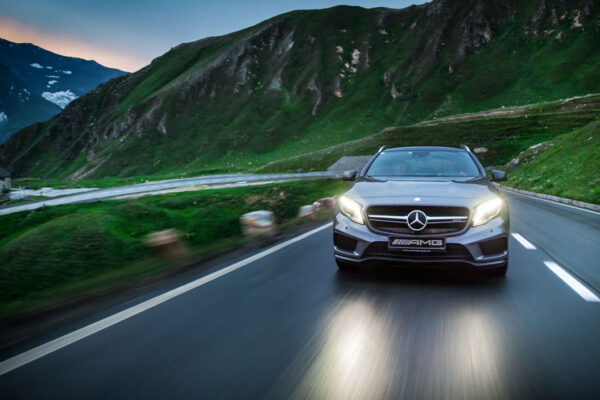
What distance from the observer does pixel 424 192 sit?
520cm

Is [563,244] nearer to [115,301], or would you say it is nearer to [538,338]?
[538,338]

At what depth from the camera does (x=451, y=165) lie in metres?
6.57

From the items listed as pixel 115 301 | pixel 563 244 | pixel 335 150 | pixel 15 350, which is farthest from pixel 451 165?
pixel 335 150

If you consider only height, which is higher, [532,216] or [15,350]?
[15,350]

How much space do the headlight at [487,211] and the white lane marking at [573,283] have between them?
3.90 ft

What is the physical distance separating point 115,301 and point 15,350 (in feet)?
4.14

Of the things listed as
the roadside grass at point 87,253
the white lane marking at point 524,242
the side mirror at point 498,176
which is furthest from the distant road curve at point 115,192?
the side mirror at point 498,176

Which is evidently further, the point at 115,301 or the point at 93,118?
the point at 93,118

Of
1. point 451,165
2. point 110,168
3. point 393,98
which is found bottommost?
point 110,168

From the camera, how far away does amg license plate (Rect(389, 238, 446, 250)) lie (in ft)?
15.6

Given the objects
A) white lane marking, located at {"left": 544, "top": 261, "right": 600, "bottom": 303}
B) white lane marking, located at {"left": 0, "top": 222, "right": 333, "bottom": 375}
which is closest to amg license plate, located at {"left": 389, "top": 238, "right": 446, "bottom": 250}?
white lane marking, located at {"left": 544, "top": 261, "right": 600, "bottom": 303}

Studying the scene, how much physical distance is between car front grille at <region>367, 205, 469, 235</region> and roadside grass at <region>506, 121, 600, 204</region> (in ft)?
49.5

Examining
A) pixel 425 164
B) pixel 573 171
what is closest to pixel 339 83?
pixel 573 171

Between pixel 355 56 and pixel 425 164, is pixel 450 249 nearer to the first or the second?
pixel 425 164
